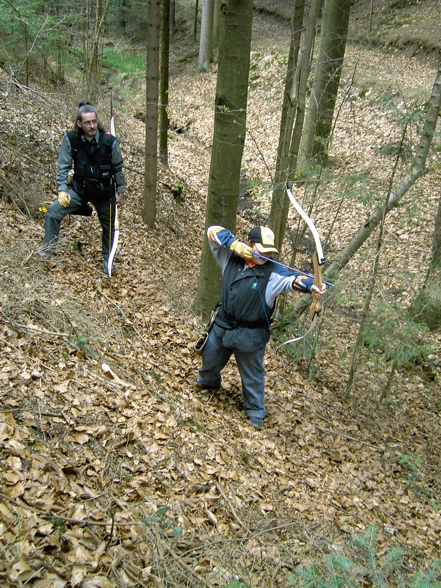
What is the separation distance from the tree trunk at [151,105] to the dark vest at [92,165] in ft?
9.05

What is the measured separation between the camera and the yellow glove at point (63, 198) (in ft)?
A: 20.1

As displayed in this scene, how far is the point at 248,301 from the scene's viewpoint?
16.7 ft

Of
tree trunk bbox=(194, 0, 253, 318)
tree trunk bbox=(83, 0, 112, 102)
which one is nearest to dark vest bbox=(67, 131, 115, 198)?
tree trunk bbox=(194, 0, 253, 318)

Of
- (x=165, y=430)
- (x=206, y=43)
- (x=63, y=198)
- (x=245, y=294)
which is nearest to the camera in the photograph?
(x=165, y=430)

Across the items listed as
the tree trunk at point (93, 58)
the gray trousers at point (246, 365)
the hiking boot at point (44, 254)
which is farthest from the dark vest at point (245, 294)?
the tree trunk at point (93, 58)

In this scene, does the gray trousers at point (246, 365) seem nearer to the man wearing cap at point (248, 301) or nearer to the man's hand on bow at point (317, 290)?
the man wearing cap at point (248, 301)

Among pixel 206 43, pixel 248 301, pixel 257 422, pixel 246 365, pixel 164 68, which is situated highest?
pixel 164 68

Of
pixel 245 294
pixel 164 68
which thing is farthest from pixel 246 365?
pixel 164 68

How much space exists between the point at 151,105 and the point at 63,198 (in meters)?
3.55

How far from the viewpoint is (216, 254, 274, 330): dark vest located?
5.01m

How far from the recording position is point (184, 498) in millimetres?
3801

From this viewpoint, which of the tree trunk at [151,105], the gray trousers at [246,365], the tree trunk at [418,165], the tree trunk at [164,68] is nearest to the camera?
the gray trousers at [246,365]

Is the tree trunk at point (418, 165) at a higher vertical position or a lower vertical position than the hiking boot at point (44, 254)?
higher

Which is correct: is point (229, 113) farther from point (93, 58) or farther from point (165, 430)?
point (93, 58)
